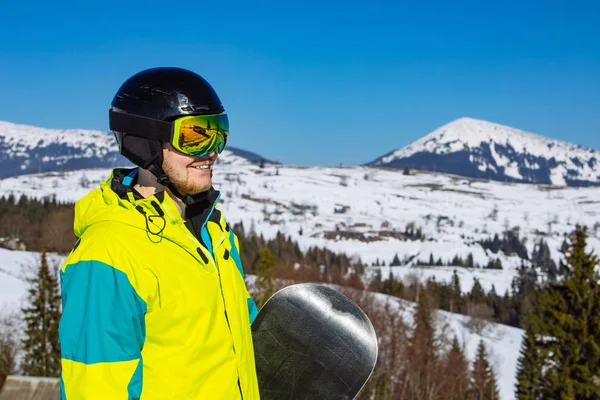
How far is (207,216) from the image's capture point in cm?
265

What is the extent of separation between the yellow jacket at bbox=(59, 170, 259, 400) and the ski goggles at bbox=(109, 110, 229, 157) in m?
0.23

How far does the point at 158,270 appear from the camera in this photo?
6.88ft

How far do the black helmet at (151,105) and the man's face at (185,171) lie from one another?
0.04 m

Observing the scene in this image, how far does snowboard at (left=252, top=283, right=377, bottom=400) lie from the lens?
3.18m

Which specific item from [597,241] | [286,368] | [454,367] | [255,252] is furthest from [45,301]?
[597,241]

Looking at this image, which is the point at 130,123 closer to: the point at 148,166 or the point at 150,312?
the point at 148,166

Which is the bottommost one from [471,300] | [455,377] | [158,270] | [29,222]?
[471,300]

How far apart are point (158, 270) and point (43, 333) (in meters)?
39.9

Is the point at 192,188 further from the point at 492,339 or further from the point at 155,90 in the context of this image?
the point at 492,339

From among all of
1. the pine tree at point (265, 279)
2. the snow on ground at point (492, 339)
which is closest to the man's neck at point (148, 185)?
the pine tree at point (265, 279)

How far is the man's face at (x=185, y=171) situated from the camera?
246 cm

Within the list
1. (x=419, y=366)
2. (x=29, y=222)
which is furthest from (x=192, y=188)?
(x=29, y=222)

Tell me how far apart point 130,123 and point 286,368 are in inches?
66.7

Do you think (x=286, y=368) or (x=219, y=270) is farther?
(x=286, y=368)
